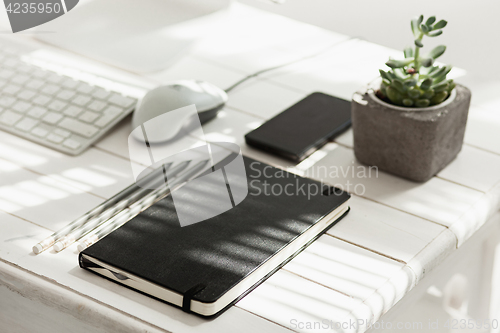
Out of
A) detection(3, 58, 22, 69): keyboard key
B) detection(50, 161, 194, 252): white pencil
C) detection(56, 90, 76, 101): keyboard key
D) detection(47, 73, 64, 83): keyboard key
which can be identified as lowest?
detection(50, 161, 194, 252): white pencil

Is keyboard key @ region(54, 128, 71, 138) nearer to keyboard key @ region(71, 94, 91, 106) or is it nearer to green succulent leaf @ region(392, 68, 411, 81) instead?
keyboard key @ region(71, 94, 91, 106)

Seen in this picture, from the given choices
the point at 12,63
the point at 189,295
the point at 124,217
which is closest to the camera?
the point at 189,295

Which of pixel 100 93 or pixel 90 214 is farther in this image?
pixel 100 93

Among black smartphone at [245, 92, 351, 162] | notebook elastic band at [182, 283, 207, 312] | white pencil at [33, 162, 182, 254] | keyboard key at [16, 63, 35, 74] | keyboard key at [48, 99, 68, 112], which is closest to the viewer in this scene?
notebook elastic band at [182, 283, 207, 312]

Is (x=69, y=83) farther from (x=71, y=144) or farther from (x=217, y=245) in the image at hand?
(x=217, y=245)

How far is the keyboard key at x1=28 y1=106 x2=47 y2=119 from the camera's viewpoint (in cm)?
102

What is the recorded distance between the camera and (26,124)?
3.30 ft

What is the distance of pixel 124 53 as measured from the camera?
1.07 metres

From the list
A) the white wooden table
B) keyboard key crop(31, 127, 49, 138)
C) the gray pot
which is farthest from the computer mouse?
the gray pot

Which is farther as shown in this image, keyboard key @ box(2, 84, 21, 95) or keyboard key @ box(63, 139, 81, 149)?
keyboard key @ box(2, 84, 21, 95)

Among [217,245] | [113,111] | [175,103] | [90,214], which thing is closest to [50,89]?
[113,111]

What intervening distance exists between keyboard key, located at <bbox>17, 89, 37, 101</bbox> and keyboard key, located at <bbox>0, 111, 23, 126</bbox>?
38 millimetres

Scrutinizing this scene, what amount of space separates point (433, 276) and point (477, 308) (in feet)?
0.93

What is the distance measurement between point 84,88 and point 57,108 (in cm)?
7
